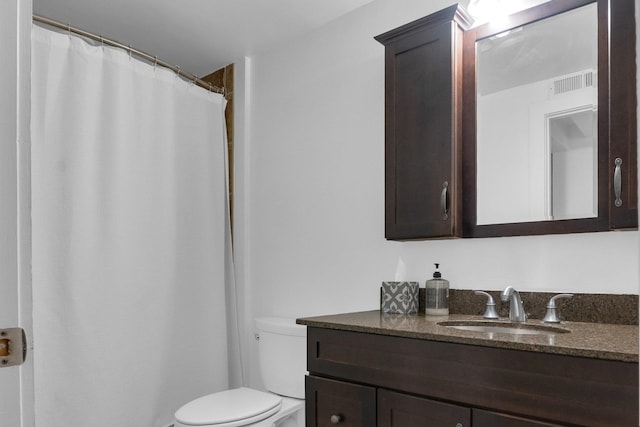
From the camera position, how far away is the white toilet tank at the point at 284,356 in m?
2.32

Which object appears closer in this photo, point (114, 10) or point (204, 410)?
point (204, 410)

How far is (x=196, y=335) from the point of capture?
A: 2668mm

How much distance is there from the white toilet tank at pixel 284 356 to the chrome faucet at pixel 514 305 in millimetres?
924

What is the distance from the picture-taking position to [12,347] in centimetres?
75

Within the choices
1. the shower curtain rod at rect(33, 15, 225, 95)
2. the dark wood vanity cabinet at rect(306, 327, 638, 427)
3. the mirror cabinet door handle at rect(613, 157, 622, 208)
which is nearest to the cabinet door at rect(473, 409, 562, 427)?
the dark wood vanity cabinet at rect(306, 327, 638, 427)

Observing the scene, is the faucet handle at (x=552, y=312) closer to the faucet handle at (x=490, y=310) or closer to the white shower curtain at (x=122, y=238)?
the faucet handle at (x=490, y=310)

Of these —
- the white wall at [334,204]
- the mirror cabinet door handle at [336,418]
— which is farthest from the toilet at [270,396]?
the mirror cabinet door handle at [336,418]

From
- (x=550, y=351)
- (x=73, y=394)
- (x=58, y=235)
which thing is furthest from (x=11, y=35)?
(x=73, y=394)

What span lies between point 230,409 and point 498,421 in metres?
1.12

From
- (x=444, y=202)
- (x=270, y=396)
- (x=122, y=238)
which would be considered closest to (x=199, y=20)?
(x=122, y=238)

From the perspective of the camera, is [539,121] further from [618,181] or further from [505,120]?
[618,181]

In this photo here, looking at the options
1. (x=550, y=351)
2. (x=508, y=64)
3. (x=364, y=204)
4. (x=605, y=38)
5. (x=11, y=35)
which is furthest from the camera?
(x=364, y=204)

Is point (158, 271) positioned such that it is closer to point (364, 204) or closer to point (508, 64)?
point (364, 204)

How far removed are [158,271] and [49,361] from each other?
61cm
